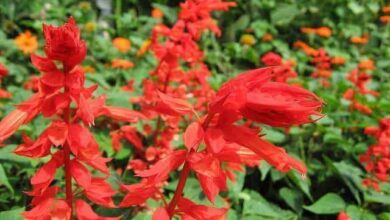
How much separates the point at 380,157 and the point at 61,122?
181 centimetres

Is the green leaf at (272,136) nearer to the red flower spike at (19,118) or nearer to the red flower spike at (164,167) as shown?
the red flower spike at (164,167)

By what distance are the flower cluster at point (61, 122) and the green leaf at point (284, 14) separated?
17.0 feet

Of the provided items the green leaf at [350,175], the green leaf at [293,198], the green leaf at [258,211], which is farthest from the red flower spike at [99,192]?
the green leaf at [350,175]

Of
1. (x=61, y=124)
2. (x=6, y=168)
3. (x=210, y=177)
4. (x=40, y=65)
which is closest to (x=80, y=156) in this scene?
(x=61, y=124)

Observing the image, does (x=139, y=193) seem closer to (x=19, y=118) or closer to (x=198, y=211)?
(x=198, y=211)

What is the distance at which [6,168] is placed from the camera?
239 cm

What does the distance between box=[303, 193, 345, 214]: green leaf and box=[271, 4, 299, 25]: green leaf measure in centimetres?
406

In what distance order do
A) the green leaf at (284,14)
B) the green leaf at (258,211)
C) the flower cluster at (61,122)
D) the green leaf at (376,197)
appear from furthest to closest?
1. the green leaf at (284,14)
2. the green leaf at (376,197)
3. the green leaf at (258,211)
4. the flower cluster at (61,122)

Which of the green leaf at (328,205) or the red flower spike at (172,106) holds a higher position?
the red flower spike at (172,106)

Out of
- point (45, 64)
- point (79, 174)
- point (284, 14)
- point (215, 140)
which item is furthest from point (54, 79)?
point (284, 14)

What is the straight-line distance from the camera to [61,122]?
1.27 m

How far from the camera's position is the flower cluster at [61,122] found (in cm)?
116

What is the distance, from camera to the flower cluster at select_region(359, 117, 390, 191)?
96.6 inches

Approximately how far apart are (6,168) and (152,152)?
0.64 meters
